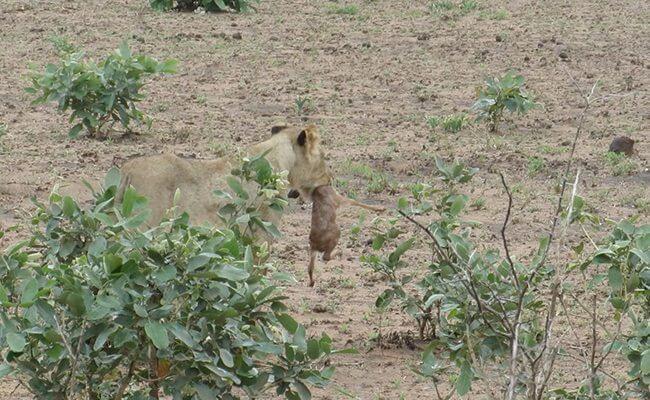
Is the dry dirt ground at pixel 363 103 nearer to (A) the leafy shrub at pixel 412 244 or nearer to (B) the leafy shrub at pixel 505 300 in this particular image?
(A) the leafy shrub at pixel 412 244

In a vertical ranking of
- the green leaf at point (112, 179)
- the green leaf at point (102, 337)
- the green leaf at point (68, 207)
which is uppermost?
the green leaf at point (112, 179)

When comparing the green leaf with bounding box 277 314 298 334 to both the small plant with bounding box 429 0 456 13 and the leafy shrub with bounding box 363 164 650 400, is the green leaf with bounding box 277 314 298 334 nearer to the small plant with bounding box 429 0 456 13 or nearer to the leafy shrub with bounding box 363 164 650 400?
the leafy shrub with bounding box 363 164 650 400

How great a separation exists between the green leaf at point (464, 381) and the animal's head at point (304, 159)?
217cm

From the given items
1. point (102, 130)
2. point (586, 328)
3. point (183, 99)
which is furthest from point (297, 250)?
point (183, 99)

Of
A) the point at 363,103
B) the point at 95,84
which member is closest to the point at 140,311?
the point at 95,84

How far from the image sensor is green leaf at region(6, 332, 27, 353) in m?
4.11

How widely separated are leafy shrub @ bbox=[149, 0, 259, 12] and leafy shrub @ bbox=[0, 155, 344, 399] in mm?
10142

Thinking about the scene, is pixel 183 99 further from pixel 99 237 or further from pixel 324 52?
pixel 99 237

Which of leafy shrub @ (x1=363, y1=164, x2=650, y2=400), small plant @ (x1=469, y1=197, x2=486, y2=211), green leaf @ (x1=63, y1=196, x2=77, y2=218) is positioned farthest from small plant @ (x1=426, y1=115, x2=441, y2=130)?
green leaf @ (x1=63, y1=196, x2=77, y2=218)

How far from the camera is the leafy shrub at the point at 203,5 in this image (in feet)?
48.0

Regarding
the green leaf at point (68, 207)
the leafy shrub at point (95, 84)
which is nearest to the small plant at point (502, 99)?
the leafy shrub at point (95, 84)

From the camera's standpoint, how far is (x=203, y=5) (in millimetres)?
14664

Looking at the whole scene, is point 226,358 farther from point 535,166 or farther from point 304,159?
point 535,166

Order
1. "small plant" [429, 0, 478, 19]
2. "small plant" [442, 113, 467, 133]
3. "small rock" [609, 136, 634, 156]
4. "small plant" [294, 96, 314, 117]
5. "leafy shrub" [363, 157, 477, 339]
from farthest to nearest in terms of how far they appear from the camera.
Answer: "small plant" [429, 0, 478, 19]
"small plant" [294, 96, 314, 117]
"small plant" [442, 113, 467, 133]
"small rock" [609, 136, 634, 156]
"leafy shrub" [363, 157, 477, 339]
